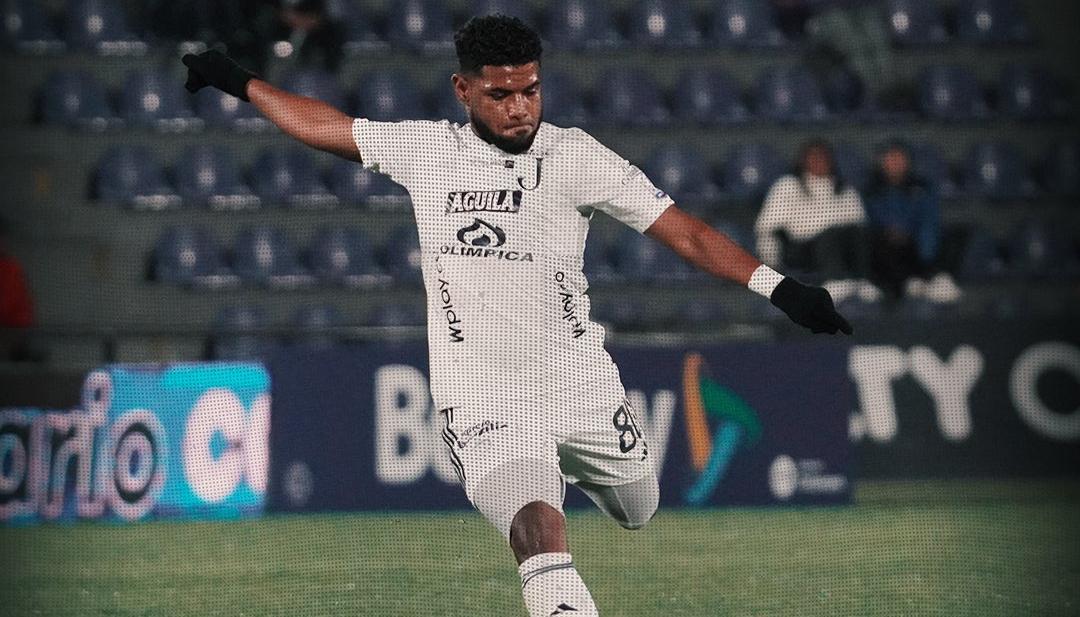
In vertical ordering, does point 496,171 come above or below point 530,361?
above

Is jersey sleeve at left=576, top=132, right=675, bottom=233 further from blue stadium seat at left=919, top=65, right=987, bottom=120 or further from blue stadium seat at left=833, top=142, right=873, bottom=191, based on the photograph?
blue stadium seat at left=919, top=65, right=987, bottom=120

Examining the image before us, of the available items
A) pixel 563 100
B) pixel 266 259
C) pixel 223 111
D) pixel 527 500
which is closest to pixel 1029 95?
pixel 563 100

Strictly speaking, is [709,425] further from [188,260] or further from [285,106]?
[285,106]

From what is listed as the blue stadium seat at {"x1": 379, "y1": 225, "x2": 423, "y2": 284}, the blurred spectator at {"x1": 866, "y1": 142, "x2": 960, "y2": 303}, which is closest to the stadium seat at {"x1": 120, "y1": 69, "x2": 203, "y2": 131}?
the blue stadium seat at {"x1": 379, "y1": 225, "x2": 423, "y2": 284}

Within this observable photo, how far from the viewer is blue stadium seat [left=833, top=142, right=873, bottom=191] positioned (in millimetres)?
12712

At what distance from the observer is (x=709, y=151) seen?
1307 cm

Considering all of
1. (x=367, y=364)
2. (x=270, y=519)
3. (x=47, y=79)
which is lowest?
(x=270, y=519)

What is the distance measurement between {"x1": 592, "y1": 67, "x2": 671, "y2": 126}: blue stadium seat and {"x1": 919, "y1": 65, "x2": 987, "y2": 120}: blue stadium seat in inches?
78.4

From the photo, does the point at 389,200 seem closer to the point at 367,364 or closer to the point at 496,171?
the point at 367,364

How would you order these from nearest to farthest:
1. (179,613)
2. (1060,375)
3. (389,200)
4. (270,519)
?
(179,613) < (270,519) < (1060,375) < (389,200)

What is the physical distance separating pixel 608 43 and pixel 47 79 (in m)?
4.16

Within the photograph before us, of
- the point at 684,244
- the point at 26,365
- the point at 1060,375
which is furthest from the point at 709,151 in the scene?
the point at 684,244

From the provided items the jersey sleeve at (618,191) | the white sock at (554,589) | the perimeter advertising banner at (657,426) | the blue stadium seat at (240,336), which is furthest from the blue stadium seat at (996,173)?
the white sock at (554,589)

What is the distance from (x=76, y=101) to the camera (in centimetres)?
1280
